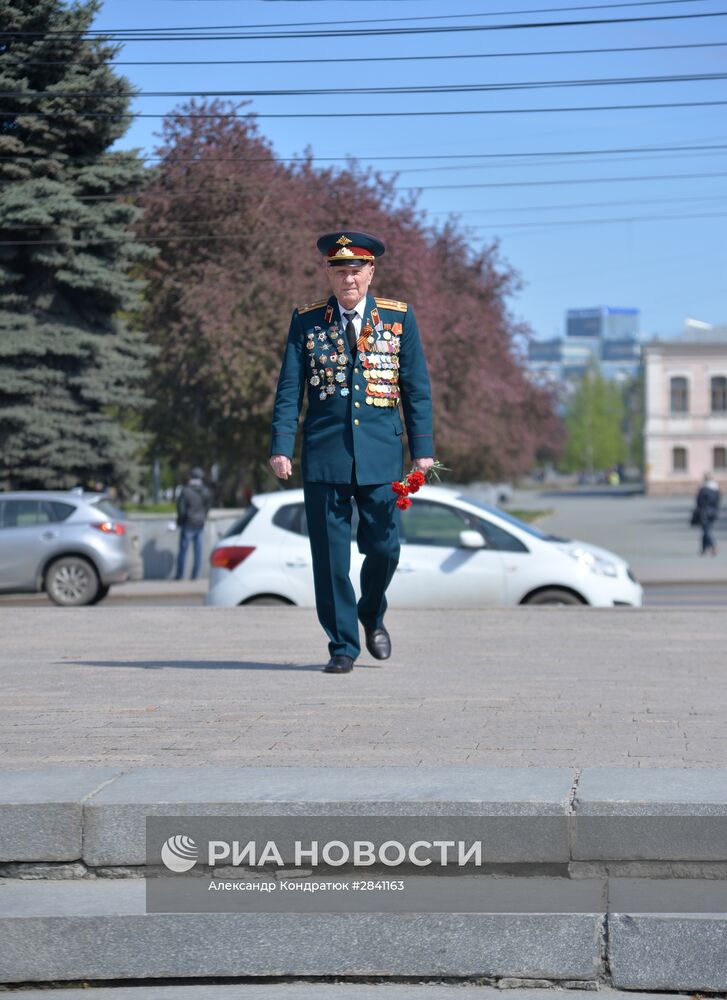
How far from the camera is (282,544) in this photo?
13.5 meters

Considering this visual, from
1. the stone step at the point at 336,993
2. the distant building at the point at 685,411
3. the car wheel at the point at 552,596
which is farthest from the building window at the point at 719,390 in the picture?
the stone step at the point at 336,993

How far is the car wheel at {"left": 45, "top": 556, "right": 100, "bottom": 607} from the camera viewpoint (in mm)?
21359

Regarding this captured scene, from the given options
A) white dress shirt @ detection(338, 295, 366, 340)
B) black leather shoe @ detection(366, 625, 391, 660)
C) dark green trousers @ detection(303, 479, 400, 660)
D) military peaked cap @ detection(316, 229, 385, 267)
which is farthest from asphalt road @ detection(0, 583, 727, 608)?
military peaked cap @ detection(316, 229, 385, 267)

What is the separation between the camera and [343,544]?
7250mm

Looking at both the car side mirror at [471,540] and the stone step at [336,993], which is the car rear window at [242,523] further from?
the stone step at [336,993]

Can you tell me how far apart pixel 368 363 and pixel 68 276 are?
2052cm

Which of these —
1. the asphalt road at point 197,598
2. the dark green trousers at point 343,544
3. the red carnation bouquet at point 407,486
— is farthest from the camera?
the asphalt road at point 197,598

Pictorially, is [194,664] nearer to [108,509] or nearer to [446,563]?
[446,563]

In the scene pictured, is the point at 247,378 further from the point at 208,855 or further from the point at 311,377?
the point at 208,855

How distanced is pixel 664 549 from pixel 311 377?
99.7 feet

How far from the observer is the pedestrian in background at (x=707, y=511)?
107 ft

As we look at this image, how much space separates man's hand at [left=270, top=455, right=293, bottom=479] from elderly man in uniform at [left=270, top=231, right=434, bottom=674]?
53 mm

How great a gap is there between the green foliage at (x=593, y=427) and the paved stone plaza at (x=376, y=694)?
164681mm

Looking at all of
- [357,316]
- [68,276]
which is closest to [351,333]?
[357,316]
